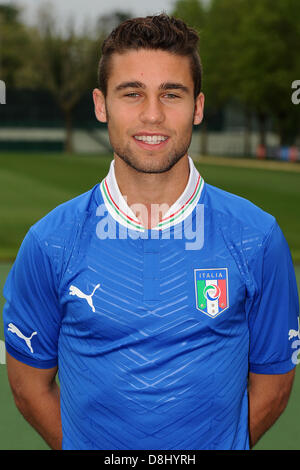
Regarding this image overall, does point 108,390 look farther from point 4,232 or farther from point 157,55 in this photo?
point 4,232

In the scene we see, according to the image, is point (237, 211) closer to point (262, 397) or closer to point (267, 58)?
point (262, 397)

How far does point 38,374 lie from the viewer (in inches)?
112

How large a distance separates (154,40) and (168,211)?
610mm

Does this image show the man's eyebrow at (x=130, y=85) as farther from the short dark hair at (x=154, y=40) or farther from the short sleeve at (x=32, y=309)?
the short sleeve at (x=32, y=309)

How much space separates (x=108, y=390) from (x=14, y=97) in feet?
227

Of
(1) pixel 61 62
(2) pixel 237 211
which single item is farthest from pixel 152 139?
(1) pixel 61 62

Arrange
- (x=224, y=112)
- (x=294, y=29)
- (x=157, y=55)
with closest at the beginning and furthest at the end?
(x=157, y=55)
(x=294, y=29)
(x=224, y=112)

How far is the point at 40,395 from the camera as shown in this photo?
2.86m

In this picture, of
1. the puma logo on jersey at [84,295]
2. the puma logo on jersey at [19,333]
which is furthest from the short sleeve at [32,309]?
the puma logo on jersey at [84,295]

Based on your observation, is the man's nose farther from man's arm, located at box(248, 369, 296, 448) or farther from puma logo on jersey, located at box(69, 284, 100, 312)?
man's arm, located at box(248, 369, 296, 448)

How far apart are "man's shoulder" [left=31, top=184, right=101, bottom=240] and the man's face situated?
223 mm

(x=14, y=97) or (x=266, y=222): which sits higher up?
(x=14, y=97)
